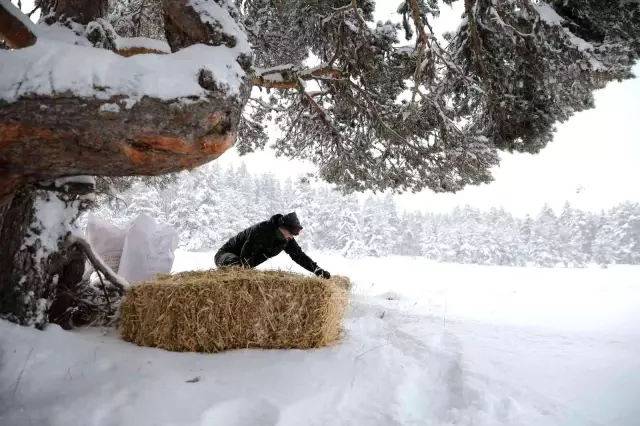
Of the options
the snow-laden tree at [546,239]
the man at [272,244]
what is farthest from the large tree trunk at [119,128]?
the snow-laden tree at [546,239]

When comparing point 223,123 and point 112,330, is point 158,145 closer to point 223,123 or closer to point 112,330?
point 223,123

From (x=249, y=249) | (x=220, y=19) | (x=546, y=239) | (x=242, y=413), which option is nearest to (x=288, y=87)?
(x=220, y=19)

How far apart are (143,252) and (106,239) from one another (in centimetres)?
72

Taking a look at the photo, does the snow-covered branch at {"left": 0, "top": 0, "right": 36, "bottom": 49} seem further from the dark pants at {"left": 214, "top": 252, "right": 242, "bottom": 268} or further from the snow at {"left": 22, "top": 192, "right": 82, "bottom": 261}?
the dark pants at {"left": 214, "top": 252, "right": 242, "bottom": 268}

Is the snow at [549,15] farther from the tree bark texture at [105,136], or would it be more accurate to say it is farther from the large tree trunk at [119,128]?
the tree bark texture at [105,136]

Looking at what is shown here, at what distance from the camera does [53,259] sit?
10.5 feet

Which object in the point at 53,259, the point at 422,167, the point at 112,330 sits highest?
the point at 422,167

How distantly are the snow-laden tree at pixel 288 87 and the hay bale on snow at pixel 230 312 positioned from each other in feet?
2.81

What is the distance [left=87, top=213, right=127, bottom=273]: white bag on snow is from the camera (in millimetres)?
4955

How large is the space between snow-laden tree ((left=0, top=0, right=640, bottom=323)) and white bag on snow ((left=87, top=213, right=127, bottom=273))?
1.69 meters

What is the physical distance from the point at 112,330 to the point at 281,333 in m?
1.76

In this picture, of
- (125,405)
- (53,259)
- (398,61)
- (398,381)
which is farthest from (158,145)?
(398,61)

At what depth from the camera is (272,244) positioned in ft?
15.3

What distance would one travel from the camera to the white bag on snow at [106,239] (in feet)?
16.3
